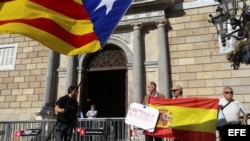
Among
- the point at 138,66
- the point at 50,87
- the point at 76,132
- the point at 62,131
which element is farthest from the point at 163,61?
the point at 62,131

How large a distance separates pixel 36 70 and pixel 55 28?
30.7 feet

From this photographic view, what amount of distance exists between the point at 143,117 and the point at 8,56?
9.79 metres

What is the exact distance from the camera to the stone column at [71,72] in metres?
12.0

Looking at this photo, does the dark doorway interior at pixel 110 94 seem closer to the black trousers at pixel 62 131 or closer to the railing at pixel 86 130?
the railing at pixel 86 130

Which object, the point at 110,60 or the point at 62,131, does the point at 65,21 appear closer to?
the point at 62,131

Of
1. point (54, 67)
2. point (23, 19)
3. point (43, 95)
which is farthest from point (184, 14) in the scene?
point (23, 19)

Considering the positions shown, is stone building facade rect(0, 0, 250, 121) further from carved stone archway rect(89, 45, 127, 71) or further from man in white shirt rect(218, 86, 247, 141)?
man in white shirt rect(218, 86, 247, 141)

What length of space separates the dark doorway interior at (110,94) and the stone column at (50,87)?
2338 millimetres

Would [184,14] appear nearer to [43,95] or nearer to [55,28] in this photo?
[43,95]

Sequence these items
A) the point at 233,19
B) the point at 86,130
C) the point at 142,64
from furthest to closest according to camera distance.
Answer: the point at 142,64
the point at 86,130
the point at 233,19

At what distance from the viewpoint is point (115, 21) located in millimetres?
4145

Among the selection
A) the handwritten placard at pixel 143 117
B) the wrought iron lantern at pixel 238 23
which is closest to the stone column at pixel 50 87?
the handwritten placard at pixel 143 117

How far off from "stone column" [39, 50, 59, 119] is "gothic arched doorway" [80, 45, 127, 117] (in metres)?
1.24

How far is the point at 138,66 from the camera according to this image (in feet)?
37.1
